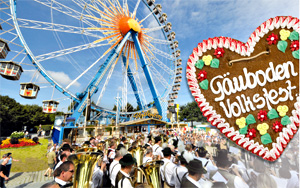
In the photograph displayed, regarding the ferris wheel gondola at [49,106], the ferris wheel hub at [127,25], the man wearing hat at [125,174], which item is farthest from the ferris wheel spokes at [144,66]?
the man wearing hat at [125,174]

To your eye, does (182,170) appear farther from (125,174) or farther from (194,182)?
(125,174)

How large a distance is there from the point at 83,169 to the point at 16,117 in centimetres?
3860

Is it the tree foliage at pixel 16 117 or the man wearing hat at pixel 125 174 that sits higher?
the tree foliage at pixel 16 117

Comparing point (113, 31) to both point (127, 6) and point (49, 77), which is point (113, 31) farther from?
point (49, 77)

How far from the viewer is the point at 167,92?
80.7 feet

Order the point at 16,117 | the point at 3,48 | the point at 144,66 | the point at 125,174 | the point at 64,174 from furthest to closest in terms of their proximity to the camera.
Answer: the point at 16,117
the point at 144,66
the point at 3,48
the point at 125,174
the point at 64,174

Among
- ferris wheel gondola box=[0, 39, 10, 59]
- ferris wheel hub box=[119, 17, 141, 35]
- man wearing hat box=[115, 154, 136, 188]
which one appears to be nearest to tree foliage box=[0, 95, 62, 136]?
ferris wheel gondola box=[0, 39, 10, 59]

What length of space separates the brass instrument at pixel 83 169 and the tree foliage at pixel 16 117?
32.5 metres

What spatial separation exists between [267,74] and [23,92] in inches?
657

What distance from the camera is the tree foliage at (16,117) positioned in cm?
2575

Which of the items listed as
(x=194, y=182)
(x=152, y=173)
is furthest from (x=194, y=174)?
(x=152, y=173)

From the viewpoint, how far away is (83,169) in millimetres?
2445

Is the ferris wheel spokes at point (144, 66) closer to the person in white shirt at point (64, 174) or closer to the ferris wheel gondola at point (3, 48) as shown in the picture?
the ferris wheel gondola at point (3, 48)

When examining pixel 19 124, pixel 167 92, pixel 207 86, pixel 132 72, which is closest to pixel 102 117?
pixel 132 72
